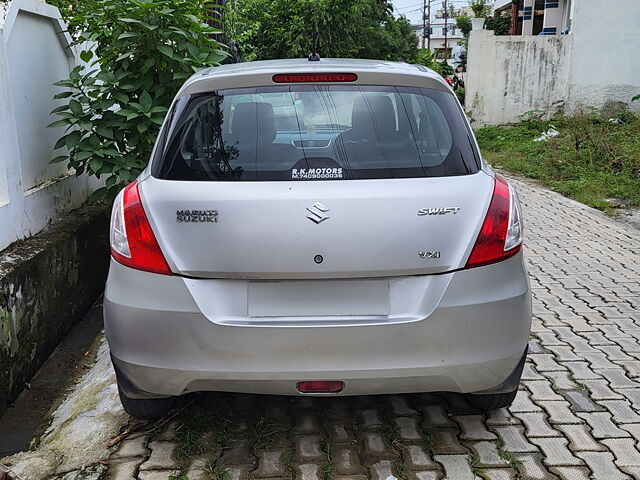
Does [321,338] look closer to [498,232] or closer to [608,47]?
[498,232]

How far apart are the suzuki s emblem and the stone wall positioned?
71.4 inches

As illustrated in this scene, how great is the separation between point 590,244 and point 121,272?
561cm

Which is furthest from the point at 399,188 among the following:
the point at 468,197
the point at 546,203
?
the point at 546,203

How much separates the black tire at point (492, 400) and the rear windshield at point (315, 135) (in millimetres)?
1060

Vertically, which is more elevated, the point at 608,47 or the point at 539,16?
the point at 539,16

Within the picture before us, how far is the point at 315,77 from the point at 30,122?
255 centimetres

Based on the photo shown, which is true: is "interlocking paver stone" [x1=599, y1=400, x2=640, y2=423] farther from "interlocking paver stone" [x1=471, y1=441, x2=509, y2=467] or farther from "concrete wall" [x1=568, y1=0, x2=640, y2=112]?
"concrete wall" [x1=568, y1=0, x2=640, y2=112]

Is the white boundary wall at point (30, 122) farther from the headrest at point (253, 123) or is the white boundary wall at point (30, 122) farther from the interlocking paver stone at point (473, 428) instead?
the interlocking paver stone at point (473, 428)

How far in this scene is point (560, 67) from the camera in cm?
1572

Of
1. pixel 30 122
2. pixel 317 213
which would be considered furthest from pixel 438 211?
pixel 30 122

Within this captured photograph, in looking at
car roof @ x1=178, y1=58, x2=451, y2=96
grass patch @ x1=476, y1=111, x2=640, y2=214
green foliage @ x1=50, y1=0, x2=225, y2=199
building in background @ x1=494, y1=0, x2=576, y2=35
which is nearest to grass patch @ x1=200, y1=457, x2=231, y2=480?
car roof @ x1=178, y1=58, x2=451, y2=96

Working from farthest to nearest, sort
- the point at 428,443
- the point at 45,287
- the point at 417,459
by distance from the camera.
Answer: the point at 45,287
the point at 428,443
the point at 417,459

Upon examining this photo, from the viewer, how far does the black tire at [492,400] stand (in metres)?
3.44

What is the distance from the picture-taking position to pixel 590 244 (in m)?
7.45
